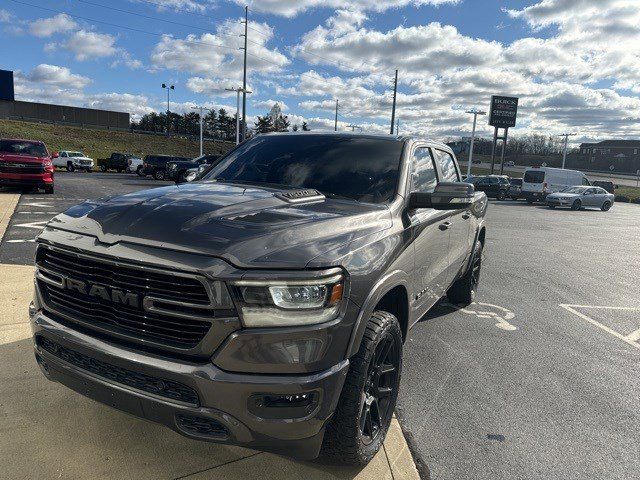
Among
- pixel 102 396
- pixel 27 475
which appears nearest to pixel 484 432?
pixel 102 396

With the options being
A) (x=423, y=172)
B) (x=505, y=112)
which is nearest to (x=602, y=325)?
(x=423, y=172)

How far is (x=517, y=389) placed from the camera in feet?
12.3

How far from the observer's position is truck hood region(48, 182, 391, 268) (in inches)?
82.9

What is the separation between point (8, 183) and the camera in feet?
48.4

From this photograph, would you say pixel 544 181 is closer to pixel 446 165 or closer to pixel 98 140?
pixel 446 165

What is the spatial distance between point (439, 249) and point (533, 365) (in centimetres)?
142

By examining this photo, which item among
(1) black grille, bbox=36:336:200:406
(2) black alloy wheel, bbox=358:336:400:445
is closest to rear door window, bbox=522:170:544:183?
(2) black alloy wheel, bbox=358:336:400:445

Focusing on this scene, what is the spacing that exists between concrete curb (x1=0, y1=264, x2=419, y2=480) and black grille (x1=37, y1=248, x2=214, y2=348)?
0.81m

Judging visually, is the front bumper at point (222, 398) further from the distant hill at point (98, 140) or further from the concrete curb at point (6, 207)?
the distant hill at point (98, 140)

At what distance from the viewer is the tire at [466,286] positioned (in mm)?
5645

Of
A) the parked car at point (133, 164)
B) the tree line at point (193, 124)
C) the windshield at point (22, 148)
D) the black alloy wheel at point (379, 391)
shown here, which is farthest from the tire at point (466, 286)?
the tree line at point (193, 124)

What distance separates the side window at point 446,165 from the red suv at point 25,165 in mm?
14205

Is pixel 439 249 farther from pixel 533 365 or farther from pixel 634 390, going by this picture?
pixel 634 390

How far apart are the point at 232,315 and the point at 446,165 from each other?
3380 millimetres
